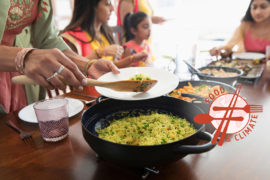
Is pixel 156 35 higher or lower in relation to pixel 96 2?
lower

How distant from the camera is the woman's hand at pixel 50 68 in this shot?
0.85 m

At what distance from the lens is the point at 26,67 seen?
0.87 metres

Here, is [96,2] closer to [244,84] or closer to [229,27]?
[244,84]

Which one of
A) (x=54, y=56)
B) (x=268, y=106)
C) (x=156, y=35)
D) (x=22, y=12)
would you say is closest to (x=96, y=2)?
(x=22, y=12)

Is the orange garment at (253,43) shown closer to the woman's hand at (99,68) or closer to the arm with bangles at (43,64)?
the woman's hand at (99,68)

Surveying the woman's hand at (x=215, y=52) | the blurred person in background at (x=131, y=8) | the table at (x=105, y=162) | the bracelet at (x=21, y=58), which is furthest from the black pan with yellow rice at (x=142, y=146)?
the blurred person in background at (x=131, y=8)

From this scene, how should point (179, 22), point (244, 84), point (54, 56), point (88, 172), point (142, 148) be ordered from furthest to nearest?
point (179, 22), point (244, 84), point (54, 56), point (88, 172), point (142, 148)

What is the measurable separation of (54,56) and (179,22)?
237 inches

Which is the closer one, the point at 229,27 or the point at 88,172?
the point at 88,172

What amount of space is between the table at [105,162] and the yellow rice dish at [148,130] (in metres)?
0.10

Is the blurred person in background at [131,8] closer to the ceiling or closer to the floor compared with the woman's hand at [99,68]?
closer to the ceiling

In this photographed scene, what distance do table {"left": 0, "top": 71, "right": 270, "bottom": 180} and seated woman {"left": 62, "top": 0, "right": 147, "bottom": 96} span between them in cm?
158

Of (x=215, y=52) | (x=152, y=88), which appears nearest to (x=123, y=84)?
(x=152, y=88)

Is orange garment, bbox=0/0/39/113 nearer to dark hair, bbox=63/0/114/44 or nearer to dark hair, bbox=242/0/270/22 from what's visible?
dark hair, bbox=63/0/114/44
